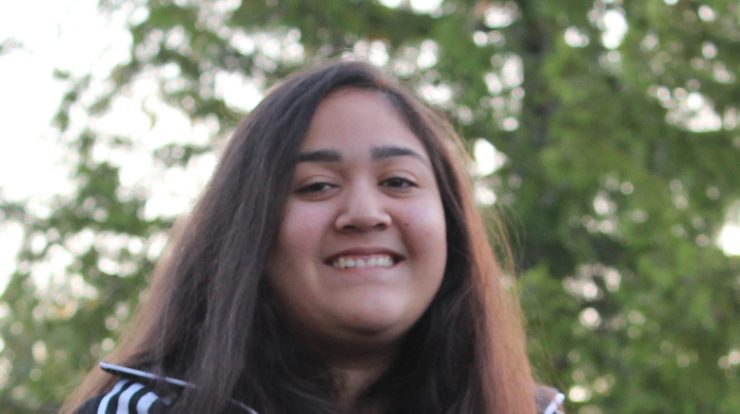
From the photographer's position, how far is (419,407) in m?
2.85

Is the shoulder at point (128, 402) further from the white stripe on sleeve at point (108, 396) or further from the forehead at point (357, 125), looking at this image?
the forehead at point (357, 125)

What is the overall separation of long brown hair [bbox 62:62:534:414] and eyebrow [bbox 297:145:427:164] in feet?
0.10

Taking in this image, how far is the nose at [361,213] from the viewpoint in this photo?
8.49 ft

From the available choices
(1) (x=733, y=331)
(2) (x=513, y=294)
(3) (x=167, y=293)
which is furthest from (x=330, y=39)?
Answer: (3) (x=167, y=293)

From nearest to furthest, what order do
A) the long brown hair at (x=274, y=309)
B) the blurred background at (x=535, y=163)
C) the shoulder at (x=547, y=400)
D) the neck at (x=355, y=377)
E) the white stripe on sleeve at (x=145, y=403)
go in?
1. the white stripe on sleeve at (x=145, y=403)
2. the long brown hair at (x=274, y=309)
3. the neck at (x=355, y=377)
4. the shoulder at (x=547, y=400)
5. the blurred background at (x=535, y=163)

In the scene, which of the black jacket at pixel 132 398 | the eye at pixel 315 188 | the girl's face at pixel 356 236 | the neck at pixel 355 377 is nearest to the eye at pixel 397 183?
the girl's face at pixel 356 236

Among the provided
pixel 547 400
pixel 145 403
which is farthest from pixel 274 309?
pixel 547 400

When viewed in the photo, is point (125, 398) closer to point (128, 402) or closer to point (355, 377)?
point (128, 402)

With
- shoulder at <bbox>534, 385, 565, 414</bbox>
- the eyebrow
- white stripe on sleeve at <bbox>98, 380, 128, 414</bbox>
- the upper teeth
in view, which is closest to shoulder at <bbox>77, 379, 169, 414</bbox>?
white stripe on sleeve at <bbox>98, 380, 128, 414</bbox>

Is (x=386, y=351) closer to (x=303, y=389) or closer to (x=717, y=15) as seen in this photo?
(x=303, y=389)

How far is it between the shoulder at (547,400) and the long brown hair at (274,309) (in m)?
0.06

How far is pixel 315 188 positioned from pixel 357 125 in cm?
17

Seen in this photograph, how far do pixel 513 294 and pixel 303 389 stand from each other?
3.16 ft

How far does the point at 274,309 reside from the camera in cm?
270
